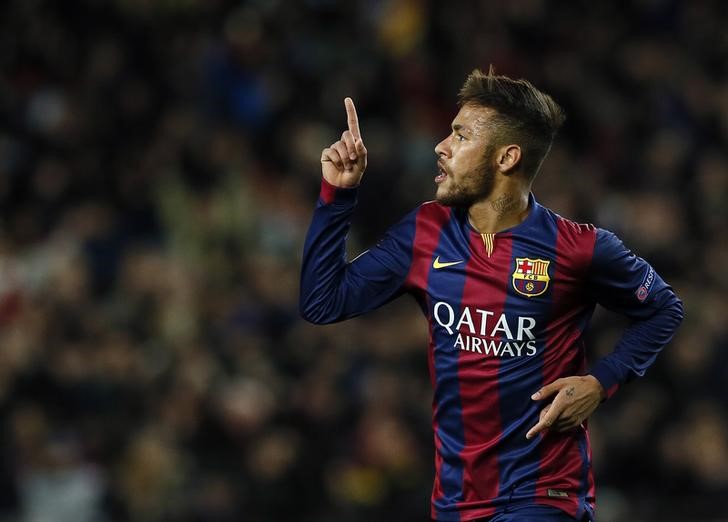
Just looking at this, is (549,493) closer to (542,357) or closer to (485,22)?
(542,357)

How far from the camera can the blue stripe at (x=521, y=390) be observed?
439 cm

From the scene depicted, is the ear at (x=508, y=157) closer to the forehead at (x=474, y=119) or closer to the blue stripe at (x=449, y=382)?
Result: the forehead at (x=474, y=119)

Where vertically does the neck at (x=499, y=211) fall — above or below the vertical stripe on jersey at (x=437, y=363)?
above

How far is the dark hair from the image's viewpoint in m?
4.45

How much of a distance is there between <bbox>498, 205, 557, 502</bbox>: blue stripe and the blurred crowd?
3.90 metres

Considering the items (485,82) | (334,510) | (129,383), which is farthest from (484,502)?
(129,383)

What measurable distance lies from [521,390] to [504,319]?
0.24 meters

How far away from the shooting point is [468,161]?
14.6 feet

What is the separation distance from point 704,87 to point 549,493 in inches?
326

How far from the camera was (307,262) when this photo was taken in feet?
14.6

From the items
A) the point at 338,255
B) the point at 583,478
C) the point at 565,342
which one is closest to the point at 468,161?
the point at 338,255

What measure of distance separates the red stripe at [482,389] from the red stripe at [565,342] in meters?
0.16

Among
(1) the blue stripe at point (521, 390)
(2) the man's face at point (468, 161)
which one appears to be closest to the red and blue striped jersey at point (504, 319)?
(1) the blue stripe at point (521, 390)

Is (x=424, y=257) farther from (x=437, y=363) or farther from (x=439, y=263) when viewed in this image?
(x=437, y=363)
